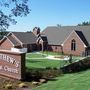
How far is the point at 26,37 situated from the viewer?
67062 mm

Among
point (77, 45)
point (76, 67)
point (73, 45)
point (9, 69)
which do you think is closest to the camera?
point (9, 69)

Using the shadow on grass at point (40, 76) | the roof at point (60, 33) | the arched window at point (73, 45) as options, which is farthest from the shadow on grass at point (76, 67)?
the roof at point (60, 33)

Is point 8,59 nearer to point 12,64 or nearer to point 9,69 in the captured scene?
point 12,64

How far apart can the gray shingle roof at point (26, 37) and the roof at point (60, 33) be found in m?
3.68

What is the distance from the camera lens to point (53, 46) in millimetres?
65125

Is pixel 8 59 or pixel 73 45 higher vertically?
pixel 73 45

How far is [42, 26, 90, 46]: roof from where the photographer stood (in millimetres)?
62513

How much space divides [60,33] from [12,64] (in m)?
48.1

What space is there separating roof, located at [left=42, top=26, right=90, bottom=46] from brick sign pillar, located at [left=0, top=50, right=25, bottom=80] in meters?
41.0

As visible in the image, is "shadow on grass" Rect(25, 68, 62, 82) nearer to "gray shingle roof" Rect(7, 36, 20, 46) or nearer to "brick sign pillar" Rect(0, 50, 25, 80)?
"brick sign pillar" Rect(0, 50, 25, 80)

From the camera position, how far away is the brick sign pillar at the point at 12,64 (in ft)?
63.4

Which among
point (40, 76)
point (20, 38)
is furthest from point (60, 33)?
point (40, 76)

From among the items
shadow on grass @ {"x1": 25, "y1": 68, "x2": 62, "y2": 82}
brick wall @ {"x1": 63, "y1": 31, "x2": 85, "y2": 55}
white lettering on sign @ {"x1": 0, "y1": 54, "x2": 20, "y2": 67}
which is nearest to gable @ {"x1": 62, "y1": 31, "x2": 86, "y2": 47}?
brick wall @ {"x1": 63, "y1": 31, "x2": 85, "y2": 55}

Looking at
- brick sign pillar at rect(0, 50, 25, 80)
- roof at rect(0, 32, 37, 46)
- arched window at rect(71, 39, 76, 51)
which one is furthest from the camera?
roof at rect(0, 32, 37, 46)
